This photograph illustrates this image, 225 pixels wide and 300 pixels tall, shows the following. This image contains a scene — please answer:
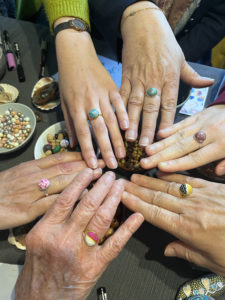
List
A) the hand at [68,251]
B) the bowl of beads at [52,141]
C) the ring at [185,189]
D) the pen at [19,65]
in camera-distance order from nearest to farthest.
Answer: the hand at [68,251] → the ring at [185,189] → the bowl of beads at [52,141] → the pen at [19,65]

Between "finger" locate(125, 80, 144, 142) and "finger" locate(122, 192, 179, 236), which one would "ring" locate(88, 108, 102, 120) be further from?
"finger" locate(122, 192, 179, 236)

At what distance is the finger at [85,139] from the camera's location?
0.78 meters

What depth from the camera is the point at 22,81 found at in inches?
44.8

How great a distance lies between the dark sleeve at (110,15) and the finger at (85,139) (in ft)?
1.47

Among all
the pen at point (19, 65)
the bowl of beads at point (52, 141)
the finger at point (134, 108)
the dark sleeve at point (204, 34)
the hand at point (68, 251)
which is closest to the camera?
the hand at point (68, 251)

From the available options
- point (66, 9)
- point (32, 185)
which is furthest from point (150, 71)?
point (32, 185)

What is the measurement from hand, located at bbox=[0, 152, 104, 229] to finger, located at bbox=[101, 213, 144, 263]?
21 centimetres

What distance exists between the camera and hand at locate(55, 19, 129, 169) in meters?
0.79

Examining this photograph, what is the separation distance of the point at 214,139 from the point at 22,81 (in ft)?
3.05

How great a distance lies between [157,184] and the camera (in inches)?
29.6

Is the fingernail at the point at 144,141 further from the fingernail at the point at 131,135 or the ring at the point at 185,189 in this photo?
the ring at the point at 185,189

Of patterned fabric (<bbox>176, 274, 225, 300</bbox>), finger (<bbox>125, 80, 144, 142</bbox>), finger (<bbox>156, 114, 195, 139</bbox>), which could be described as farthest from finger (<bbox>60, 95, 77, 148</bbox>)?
patterned fabric (<bbox>176, 274, 225, 300</bbox>)

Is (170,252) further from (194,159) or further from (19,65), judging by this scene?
(19,65)

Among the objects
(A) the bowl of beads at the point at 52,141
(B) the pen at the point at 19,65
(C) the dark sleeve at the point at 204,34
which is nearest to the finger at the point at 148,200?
(A) the bowl of beads at the point at 52,141
